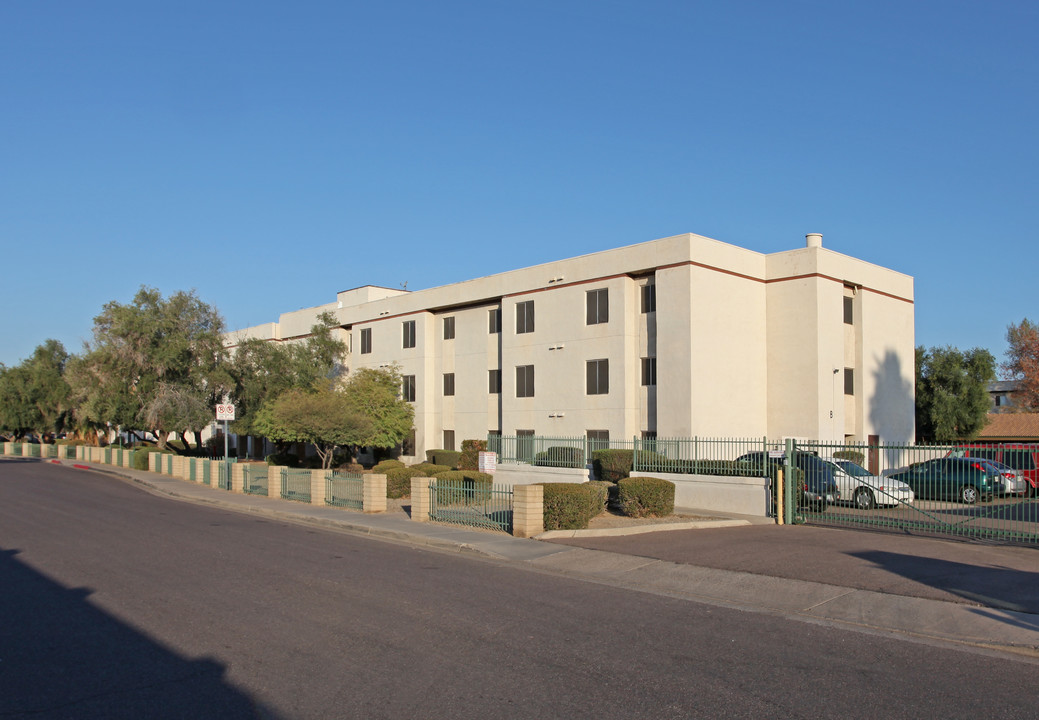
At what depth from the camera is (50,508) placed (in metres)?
23.0

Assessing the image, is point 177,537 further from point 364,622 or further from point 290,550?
point 364,622

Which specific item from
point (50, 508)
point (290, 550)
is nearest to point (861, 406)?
point (290, 550)

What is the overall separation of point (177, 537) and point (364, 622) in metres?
9.34

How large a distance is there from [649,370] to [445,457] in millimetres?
13555

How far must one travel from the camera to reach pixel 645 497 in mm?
19641

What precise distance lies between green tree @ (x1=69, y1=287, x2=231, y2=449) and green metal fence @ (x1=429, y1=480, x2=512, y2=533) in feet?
101

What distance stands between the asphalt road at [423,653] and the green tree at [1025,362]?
63.9 metres

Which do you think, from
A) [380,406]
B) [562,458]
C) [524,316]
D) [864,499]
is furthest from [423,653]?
[380,406]

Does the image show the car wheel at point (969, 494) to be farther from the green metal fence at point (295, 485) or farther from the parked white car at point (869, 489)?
the green metal fence at point (295, 485)

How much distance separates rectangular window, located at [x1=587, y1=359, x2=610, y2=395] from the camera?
118ft

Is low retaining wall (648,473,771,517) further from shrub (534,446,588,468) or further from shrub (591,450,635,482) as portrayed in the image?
shrub (591,450,635,482)

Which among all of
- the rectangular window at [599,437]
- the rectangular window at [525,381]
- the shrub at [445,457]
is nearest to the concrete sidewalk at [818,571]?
the rectangular window at [599,437]

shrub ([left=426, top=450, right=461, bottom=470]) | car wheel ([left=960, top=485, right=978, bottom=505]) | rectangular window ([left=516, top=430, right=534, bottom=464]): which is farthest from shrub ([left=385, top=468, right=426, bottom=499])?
shrub ([left=426, top=450, right=461, bottom=470])

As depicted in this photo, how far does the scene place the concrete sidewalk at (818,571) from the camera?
986 centimetres
